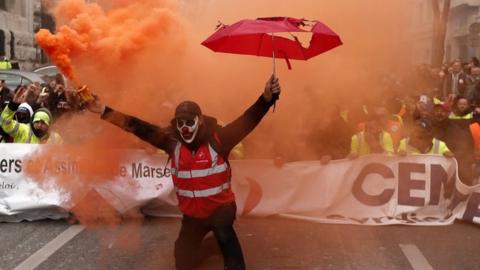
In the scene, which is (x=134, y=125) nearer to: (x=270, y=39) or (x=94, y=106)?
(x=94, y=106)

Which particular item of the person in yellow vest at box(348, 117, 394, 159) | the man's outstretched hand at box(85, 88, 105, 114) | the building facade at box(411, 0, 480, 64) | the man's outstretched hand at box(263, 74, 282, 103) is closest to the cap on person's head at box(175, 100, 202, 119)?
the man's outstretched hand at box(263, 74, 282, 103)

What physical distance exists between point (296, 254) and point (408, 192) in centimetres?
175

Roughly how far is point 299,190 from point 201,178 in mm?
2154

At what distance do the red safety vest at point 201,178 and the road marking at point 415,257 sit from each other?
1.68 m

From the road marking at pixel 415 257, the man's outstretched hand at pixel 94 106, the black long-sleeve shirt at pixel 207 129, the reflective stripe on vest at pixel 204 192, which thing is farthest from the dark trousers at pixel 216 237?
the road marking at pixel 415 257

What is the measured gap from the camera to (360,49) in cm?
771

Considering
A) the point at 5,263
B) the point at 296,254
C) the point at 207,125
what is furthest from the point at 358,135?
the point at 5,263

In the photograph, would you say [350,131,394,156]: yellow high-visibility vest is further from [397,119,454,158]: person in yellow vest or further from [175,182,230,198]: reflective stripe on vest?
Answer: [175,182,230,198]: reflective stripe on vest

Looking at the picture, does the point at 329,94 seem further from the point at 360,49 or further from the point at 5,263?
the point at 5,263

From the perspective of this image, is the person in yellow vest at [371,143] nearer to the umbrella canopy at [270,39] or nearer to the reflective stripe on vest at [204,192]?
the umbrella canopy at [270,39]

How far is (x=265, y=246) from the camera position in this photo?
5.69m

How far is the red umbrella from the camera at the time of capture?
185 inches

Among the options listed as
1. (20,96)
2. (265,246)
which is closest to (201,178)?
(265,246)

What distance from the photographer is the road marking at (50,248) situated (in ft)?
Result: 16.8
